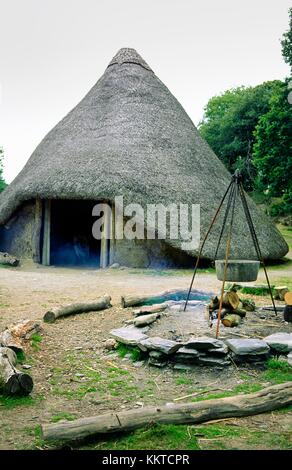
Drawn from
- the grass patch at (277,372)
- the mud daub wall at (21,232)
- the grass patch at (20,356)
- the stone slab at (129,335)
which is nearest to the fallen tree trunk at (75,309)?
the stone slab at (129,335)

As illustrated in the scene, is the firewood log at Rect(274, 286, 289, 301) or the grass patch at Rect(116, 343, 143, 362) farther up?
the firewood log at Rect(274, 286, 289, 301)

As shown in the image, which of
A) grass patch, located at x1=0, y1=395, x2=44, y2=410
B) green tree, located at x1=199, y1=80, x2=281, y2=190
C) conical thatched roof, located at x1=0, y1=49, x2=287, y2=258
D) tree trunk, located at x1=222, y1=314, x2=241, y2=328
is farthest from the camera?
green tree, located at x1=199, y1=80, x2=281, y2=190

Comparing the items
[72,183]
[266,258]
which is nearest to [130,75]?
[72,183]

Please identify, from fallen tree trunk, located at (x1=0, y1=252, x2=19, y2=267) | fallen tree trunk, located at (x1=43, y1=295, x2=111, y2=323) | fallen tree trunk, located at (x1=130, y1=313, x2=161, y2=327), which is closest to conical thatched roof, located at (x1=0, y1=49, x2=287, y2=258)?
fallen tree trunk, located at (x1=0, y1=252, x2=19, y2=267)

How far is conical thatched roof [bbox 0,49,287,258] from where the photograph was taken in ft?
46.1

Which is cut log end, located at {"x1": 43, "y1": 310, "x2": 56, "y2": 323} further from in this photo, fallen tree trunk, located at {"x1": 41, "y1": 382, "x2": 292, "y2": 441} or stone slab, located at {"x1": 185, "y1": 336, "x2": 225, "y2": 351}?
fallen tree trunk, located at {"x1": 41, "y1": 382, "x2": 292, "y2": 441}

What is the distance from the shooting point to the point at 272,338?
5.14m

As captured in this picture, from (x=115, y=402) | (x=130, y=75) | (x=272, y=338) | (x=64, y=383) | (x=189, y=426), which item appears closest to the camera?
(x=189, y=426)

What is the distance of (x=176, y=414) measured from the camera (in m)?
3.35

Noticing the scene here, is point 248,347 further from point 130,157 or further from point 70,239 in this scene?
point 70,239

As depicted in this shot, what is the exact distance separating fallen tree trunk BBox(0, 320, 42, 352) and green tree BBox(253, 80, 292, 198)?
45.7ft

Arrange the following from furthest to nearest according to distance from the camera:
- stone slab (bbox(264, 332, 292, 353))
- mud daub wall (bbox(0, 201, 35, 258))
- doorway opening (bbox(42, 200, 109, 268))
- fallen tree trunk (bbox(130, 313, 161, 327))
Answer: doorway opening (bbox(42, 200, 109, 268))
mud daub wall (bbox(0, 201, 35, 258))
fallen tree trunk (bbox(130, 313, 161, 327))
stone slab (bbox(264, 332, 292, 353))
